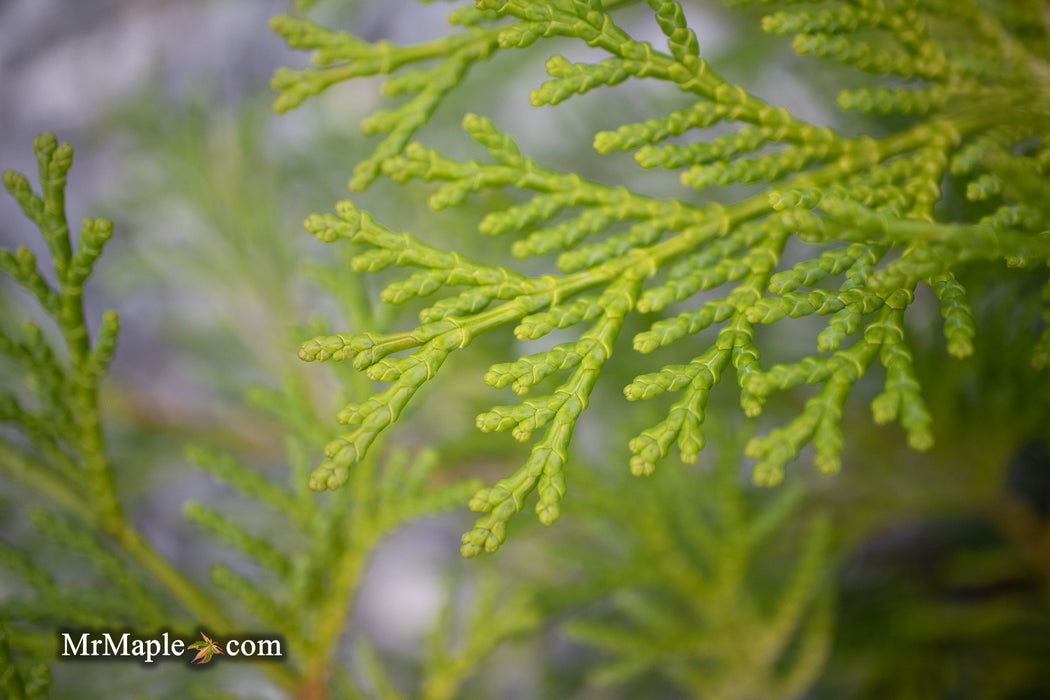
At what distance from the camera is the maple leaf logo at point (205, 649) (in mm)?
1019

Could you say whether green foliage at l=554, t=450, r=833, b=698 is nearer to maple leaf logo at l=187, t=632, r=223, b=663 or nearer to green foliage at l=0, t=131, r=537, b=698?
green foliage at l=0, t=131, r=537, b=698

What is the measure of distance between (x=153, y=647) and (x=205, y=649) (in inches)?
2.8

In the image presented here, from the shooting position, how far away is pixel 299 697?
42.4 inches

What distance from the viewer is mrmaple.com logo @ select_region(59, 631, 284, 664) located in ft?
3.17

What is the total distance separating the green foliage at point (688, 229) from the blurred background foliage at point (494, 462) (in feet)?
1.29

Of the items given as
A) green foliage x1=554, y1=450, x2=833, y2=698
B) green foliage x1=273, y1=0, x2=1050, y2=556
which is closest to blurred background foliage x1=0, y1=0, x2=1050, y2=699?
green foliage x1=554, y1=450, x2=833, y2=698

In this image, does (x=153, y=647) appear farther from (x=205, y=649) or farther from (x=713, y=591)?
(x=713, y=591)

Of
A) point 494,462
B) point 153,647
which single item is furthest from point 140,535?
point 494,462

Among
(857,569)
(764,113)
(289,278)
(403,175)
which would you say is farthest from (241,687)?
(764,113)

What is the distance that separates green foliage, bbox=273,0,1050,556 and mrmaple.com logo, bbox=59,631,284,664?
19.4 inches

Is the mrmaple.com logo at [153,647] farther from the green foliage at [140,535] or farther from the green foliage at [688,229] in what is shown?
the green foliage at [688,229]

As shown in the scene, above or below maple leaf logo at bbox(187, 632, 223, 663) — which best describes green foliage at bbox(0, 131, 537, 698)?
above

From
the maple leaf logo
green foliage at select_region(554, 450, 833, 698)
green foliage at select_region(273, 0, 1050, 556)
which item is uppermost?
green foliage at select_region(273, 0, 1050, 556)

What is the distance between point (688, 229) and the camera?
80 cm
